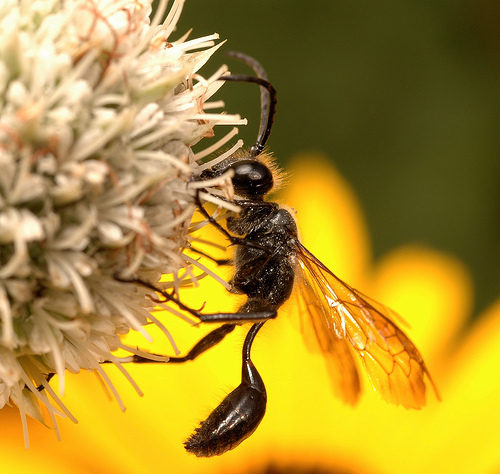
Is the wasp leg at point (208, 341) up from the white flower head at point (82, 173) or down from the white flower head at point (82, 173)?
down

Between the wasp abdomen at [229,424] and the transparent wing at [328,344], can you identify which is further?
the transparent wing at [328,344]

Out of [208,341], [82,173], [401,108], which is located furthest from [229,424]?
[401,108]

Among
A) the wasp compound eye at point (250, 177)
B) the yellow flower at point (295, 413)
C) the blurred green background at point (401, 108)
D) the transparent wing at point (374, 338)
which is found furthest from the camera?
the blurred green background at point (401, 108)

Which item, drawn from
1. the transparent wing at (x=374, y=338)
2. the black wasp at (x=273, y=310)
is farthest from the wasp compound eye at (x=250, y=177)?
the transparent wing at (x=374, y=338)

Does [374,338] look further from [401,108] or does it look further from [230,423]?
[401,108]

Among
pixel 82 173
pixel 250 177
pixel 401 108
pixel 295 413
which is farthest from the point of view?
pixel 401 108

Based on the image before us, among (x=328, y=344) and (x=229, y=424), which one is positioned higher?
(x=328, y=344)

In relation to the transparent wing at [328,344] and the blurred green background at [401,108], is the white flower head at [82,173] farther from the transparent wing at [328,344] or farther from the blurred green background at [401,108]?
the blurred green background at [401,108]

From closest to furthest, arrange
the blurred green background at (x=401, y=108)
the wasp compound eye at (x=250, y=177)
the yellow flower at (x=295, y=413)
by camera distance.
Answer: the wasp compound eye at (x=250, y=177) < the yellow flower at (x=295, y=413) < the blurred green background at (x=401, y=108)

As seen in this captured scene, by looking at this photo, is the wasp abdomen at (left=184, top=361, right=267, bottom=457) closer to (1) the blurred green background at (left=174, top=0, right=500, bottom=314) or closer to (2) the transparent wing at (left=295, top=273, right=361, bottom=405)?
(2) the transparent wing at (left=295, top=273, right=361, bottom=405)
